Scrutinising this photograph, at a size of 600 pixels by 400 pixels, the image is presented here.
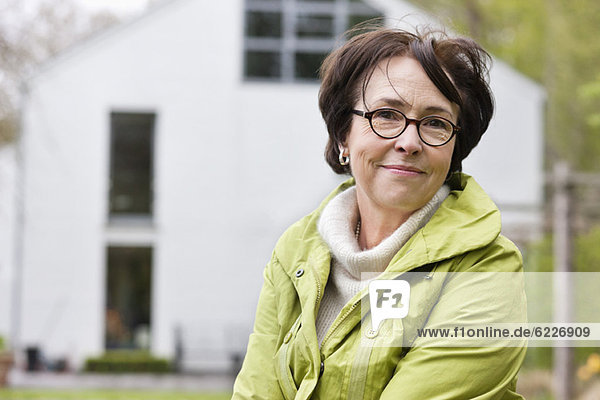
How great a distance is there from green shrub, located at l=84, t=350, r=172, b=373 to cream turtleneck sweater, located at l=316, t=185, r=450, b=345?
13641 millimetres

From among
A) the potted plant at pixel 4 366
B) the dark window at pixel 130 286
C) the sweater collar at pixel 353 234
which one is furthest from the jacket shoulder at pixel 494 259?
the dark window at pixel 130 286

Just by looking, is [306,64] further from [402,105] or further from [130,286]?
[402,105]

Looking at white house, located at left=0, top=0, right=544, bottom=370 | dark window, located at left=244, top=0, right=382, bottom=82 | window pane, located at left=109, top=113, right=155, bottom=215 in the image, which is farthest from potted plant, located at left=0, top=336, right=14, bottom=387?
dark window, located at left=244, top=0, right=382, bottom=82

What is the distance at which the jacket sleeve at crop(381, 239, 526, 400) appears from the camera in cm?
154

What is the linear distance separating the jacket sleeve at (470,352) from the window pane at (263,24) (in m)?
14.3

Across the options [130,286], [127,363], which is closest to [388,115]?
[127,363]

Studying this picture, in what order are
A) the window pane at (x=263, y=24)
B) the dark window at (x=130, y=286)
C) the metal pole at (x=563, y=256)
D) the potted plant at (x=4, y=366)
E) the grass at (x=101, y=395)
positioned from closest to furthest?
the metal pole at (x=563, y=256)
the grass at (x=101, y=395)
the potted plant at (x=4, y=366)
the window pane at (x=263, y=24)
the dark window at (x=130, y=286)

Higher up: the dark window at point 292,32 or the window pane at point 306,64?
the dark window at point 292,32

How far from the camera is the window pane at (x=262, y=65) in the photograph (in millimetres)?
16062

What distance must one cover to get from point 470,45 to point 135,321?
60.2ft

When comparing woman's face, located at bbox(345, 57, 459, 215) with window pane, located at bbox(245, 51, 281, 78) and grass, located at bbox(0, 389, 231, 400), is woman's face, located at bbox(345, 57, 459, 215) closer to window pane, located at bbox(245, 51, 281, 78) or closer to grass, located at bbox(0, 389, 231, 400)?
grass, located at bbox(0, 389, 231, 400)

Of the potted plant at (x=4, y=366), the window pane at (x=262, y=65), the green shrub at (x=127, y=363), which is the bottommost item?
the green shrub at (x=127, y=363)

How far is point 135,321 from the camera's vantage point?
1941cm

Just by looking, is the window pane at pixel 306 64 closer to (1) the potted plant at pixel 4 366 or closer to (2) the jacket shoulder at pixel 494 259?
(1) the potted plant at pixel 4 366
